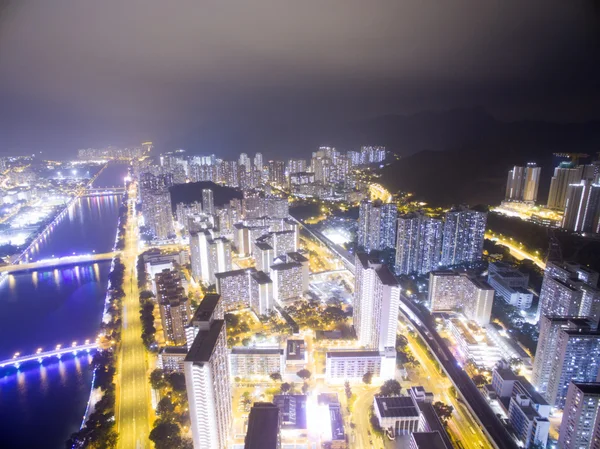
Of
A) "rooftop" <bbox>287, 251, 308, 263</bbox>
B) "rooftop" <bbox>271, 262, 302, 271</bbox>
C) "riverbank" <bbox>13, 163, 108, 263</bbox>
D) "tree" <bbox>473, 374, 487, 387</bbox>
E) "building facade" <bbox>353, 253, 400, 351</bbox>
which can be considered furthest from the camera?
"riverbank" <bbox>13, 163, 108, 263</bbox>

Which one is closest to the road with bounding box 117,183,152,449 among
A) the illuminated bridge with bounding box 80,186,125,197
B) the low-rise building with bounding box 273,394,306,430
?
the low-rise building with bounding box 273,394,306,430

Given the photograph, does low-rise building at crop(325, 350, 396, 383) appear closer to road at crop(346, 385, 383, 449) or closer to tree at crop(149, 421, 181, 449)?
road at crop(346, 385, 383, 449)

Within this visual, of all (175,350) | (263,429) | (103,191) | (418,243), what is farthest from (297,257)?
(103,191)

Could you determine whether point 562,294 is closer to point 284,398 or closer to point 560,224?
point 284,398

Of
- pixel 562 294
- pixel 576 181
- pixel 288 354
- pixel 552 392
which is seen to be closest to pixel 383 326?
pixel 288 354

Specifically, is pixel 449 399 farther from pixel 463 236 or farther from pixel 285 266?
pixel 463 236

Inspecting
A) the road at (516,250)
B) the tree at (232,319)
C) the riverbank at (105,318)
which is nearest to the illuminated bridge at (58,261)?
the riverbank at (105,318)
